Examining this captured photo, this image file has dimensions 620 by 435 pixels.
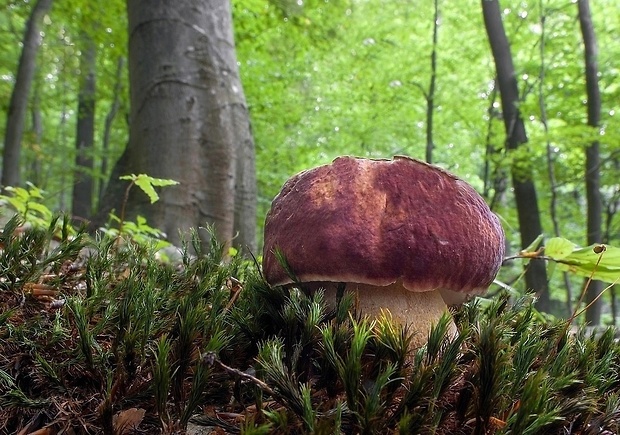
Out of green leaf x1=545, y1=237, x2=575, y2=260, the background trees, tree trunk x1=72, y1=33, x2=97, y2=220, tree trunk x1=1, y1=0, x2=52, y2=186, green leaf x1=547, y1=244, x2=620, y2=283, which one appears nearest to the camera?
green leaf x1=547, y1=244, x2=620, y2=283

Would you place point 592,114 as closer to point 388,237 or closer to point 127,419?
point 388,237

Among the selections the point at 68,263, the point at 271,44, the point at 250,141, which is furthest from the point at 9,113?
the point at 68,263

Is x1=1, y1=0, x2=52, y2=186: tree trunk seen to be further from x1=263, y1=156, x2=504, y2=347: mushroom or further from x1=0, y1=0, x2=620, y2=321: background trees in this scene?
x1=263, y1=156, x2=504, y2=347: mushroom

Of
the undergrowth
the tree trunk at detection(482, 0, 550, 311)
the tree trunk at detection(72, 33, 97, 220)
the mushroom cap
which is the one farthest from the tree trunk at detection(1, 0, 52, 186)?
the mushroom cap

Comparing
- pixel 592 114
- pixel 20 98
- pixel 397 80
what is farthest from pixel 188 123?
pixel 397 80

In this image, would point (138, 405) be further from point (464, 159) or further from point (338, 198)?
point (464, 159)

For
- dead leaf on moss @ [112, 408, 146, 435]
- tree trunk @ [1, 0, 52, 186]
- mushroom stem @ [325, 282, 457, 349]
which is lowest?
dead leaf on moss @ [112, 408, 146, 435]
